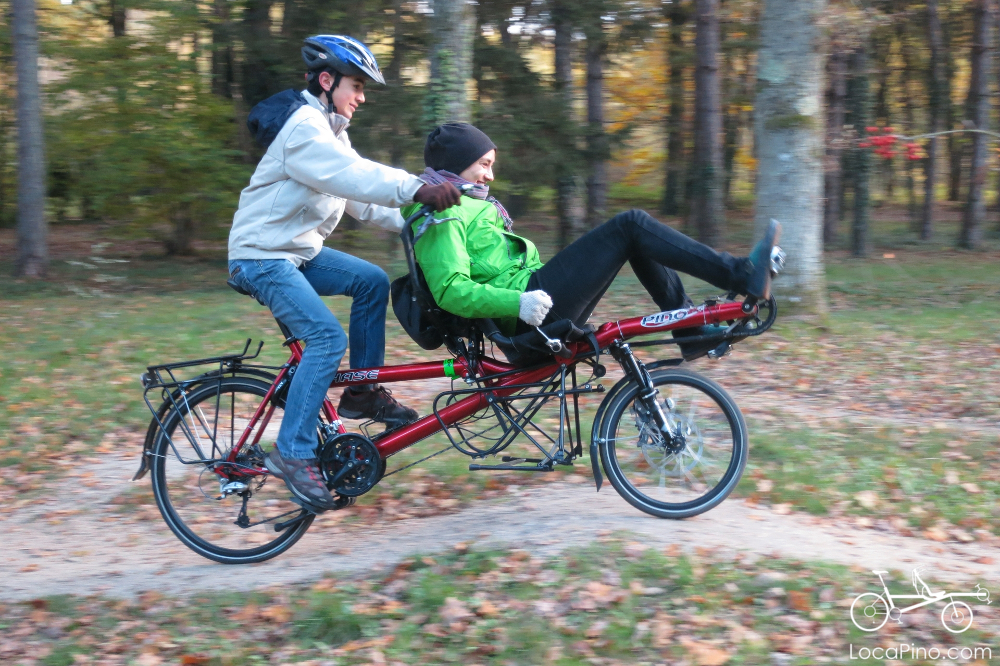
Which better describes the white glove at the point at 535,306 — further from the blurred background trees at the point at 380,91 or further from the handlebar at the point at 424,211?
the blurred background trees at the point at 380,91

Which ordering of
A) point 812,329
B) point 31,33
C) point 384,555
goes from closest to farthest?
1. point 384,555
2. point 812,329
3. point 31,33

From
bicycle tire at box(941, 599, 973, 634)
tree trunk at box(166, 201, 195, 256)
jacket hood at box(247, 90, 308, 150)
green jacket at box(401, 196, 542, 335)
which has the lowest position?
tree trunk at box(166, 201, 195, 256)

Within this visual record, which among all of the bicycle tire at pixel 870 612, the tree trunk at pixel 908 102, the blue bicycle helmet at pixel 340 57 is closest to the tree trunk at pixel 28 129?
the blue bicycle helmet at pixel 340 57

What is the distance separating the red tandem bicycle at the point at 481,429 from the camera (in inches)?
170

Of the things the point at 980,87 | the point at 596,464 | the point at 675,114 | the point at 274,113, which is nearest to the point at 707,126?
the point at 675,114

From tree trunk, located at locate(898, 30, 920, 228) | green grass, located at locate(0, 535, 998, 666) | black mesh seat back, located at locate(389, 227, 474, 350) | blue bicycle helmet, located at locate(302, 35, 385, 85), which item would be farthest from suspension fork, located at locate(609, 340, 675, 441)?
tree trunk, located at locate(898, 30, 920, 228)

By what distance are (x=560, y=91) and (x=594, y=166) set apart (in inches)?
52.5

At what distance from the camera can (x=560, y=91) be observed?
586 inches

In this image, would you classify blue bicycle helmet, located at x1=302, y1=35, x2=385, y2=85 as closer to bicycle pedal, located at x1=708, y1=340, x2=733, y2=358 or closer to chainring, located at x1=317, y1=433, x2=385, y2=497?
chainring, located at x1=317, y1=433, x2=385, y2=497

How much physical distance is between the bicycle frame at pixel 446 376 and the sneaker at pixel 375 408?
0.23 ft

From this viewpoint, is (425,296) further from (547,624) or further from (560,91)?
(560,91)

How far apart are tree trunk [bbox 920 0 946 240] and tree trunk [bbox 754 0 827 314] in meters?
11.8

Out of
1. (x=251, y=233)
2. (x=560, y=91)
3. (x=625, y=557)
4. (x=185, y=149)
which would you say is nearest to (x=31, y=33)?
(x=185, y=149)

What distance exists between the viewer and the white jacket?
12.9 ft
